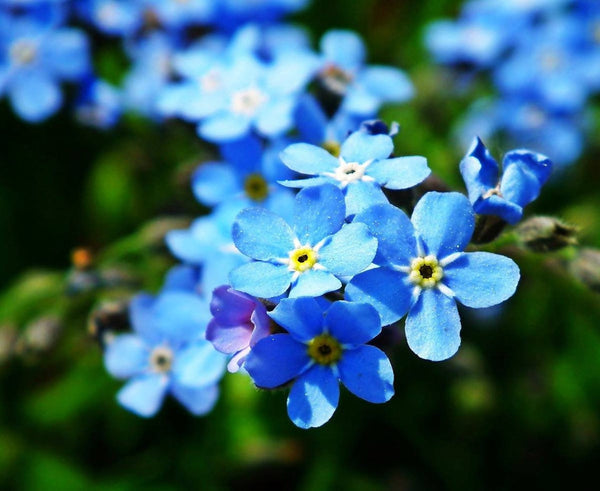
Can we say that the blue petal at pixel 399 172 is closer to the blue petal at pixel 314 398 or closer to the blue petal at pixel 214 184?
the blue petal at pixel 314 398

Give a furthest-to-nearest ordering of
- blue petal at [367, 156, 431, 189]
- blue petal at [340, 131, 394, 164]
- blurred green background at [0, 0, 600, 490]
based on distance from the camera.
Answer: blurred green background at [0, 0, 600, 490] < blue petal at [340, 131, 394, 164] < blue petal at [367, 156, 431, 189]

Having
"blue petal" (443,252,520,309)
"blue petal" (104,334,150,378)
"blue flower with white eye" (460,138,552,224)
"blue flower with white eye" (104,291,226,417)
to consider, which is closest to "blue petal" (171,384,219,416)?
"blue flower with white eye" (104,291,226,417)

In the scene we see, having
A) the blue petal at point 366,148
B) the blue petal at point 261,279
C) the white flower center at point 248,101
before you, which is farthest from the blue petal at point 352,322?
the white flower center at point 248,101

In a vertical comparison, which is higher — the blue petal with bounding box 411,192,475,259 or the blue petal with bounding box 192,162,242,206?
the blue petal with bounding box 411,192,475,259

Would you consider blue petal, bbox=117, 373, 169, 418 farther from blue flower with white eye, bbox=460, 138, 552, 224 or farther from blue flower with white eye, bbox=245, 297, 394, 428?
blue flower with white eye, bbox=460, 138, 552, 224

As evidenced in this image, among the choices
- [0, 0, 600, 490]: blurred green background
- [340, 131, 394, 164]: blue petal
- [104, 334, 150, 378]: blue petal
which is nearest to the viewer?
[340, 131, 394, 164]: blue petal

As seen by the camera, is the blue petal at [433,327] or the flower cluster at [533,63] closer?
the blue petal at [433,327]

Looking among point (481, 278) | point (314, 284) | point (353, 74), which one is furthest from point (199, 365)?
point (353, 74)
